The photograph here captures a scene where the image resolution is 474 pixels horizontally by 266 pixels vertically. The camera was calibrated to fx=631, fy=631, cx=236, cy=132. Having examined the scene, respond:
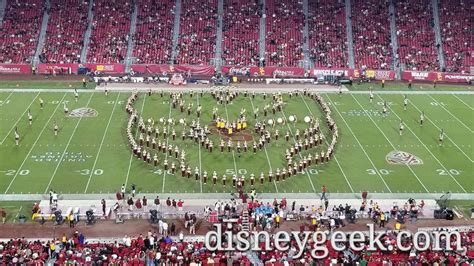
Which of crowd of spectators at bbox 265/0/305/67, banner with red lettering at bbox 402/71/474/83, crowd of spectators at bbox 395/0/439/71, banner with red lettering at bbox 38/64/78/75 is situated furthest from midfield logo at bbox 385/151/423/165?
banner with red lettering at bbox 38/64/78/75

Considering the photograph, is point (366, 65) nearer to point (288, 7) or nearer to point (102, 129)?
point (288, 7)

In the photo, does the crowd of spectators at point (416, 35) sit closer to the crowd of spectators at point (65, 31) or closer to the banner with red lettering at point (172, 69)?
the banner with red lettering at point (172, 69)

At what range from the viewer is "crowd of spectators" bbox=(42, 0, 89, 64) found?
48219 mm

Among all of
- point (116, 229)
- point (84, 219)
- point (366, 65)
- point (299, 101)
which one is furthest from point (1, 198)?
point (366, 65)

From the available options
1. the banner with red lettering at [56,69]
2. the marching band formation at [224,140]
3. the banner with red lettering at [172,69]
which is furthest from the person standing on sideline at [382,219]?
the banner with red lettering at [56,69]

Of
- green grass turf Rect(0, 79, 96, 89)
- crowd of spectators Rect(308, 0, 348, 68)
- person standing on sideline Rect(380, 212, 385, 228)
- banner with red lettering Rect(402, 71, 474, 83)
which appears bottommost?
person standing on sideline Rect(380, 212, 385, 228)

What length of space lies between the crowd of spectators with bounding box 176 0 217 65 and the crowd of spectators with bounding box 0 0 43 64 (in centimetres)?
1147

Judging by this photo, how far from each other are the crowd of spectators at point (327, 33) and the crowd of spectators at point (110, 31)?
49.4 feet

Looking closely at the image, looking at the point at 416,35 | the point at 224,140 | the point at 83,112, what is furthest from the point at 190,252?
the point at 416,35

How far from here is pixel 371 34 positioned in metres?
51.9

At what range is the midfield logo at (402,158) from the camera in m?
29.9

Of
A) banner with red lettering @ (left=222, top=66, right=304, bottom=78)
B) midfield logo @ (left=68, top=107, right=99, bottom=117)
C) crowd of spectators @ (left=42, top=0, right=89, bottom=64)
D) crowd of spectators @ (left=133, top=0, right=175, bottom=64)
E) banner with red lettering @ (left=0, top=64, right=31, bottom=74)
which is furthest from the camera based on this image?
crowd of spectators @ (left=133, top=0, right=175, bottom=64)

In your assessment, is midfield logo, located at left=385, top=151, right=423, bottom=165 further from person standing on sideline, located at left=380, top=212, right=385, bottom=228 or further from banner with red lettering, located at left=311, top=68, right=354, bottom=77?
banner with red lettering, located at left=311, top=68, right=354, bottom=77

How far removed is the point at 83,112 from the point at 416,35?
2915cm
